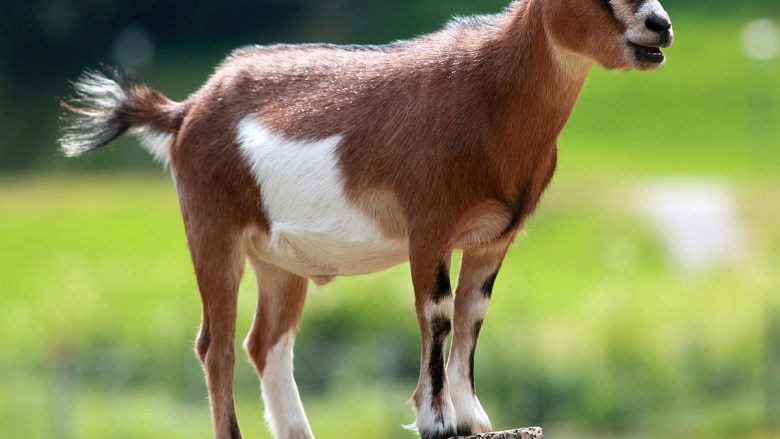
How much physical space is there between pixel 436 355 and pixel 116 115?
9.44ft

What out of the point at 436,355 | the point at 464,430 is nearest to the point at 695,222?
the point at 464,430

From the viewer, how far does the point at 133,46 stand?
164 feet

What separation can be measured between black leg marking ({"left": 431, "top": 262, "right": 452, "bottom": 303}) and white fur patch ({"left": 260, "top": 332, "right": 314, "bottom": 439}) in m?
1.50

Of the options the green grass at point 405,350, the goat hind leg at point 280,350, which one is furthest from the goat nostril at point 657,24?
the green grass at point 405,350

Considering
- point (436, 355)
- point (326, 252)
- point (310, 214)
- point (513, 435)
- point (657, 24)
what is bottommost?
point (513, 435)

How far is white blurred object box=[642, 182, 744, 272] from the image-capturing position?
35625 millimetres

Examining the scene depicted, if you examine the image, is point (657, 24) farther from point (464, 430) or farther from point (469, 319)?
point (464, 430)

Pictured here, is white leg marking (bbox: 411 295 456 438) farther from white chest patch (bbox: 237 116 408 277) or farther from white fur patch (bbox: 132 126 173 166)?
white fur patch (bbox: 132 126 173 166)

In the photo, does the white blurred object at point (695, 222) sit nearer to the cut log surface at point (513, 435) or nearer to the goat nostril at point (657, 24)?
the cut log surface at point (513, 435)

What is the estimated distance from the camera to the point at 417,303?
8445mm

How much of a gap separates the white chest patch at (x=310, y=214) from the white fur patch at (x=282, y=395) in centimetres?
69

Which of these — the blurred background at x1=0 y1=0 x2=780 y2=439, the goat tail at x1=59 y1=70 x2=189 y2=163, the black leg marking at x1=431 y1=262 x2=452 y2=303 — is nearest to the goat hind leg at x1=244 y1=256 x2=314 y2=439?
the goat tail at x1=59 y1=70 x2=189 y2=163

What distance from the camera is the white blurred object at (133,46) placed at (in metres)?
48.7

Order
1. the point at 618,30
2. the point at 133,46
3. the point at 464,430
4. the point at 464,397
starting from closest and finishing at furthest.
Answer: the point at 618,30
the point at 464,430
the point at 464,397
the point at 133,46
